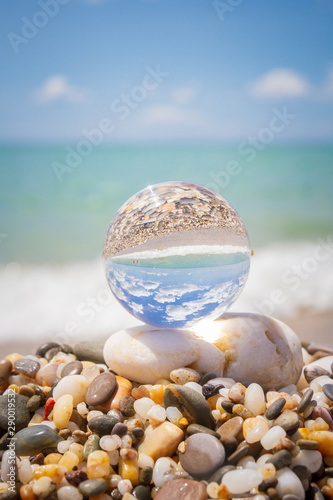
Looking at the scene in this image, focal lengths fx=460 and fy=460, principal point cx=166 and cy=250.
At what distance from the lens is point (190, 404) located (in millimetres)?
2826

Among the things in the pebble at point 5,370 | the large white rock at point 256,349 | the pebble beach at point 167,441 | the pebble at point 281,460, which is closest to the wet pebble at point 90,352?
the pebble at point 5,370

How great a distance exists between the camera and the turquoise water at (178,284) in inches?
131

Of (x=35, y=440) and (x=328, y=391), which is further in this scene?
(x=328, y=391)

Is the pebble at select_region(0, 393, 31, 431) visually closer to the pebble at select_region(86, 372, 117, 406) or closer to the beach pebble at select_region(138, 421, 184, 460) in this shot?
the pebble at select_region(86, 372, 117, 406)

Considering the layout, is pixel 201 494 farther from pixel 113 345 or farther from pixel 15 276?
pixel 15 276

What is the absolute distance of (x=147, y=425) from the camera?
9.76ft

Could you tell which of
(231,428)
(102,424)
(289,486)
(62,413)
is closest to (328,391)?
(231,428)

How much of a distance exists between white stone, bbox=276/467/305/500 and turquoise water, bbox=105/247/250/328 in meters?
1.33

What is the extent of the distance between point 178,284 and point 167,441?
1.07m

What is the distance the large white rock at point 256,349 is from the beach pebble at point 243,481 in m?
0.97

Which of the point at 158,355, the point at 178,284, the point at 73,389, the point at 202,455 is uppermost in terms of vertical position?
the point at 178,284

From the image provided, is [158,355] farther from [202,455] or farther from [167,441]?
[202,455]

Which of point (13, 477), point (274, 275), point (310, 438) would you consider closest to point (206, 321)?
point (310, 438)

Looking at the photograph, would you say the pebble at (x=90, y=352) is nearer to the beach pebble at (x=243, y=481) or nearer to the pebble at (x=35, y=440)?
the pebble at (x=35, y=440)
